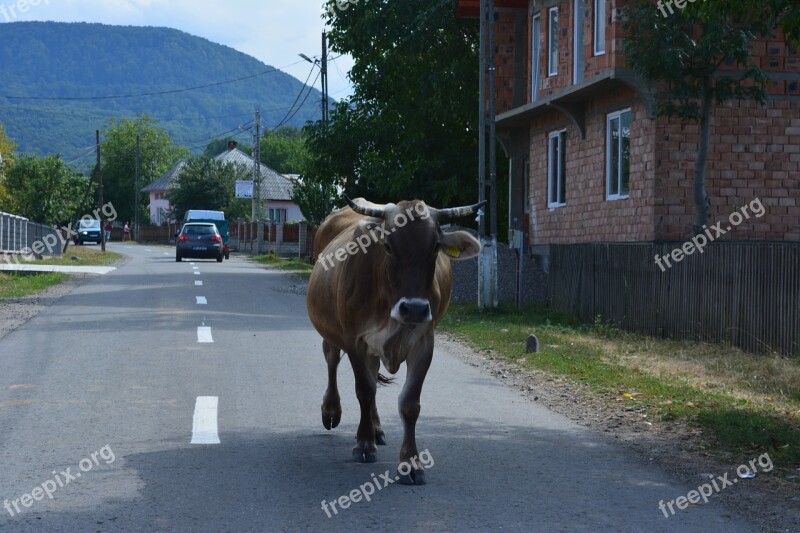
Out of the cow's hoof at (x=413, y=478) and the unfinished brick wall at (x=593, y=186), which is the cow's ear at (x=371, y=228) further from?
the unfinished brick wall at (x=593, y=186)

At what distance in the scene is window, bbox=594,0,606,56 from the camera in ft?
74.9

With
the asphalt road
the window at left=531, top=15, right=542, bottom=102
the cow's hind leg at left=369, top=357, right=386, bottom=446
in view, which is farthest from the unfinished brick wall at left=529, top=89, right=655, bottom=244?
the cow's hind leg at left=369, top=357, right=386, bottom=446

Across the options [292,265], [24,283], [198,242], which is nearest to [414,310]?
[24,283]

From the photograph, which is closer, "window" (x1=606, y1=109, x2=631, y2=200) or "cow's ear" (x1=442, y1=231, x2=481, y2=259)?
"cow's ear" (x1=442, y1=231, x2=481, y2=259)

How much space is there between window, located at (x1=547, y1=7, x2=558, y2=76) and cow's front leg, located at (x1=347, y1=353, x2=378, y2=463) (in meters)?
19.5

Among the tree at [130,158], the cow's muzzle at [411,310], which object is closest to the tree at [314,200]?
the cow's muzzle at [411,310]

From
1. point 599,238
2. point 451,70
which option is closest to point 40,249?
point 451,70

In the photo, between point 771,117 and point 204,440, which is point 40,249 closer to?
point 771,117

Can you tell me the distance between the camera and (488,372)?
13516 mm

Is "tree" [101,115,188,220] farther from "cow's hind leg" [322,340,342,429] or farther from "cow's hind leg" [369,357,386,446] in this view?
"cow's hind leg" [369,357,386,446]

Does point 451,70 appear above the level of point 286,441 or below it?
above

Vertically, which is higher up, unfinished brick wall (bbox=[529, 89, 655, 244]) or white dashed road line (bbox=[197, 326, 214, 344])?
unfinished brick wall (bbox=[529, 89, 655, 244])

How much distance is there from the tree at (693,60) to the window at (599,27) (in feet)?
8.65

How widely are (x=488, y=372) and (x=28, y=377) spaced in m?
5.19
